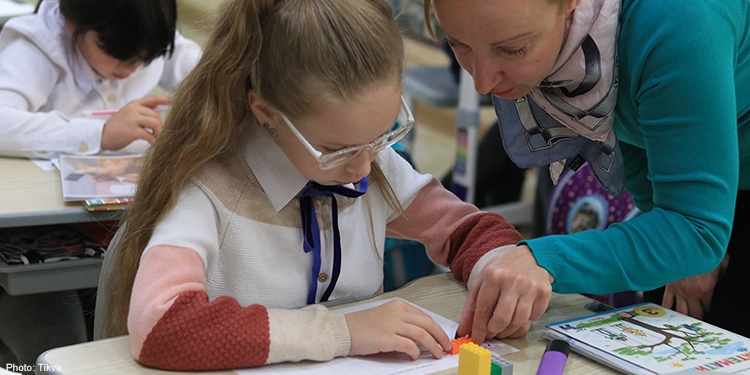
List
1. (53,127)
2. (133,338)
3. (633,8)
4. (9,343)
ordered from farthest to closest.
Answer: (53,127) → (9,343) → (633,8) → (133,338)

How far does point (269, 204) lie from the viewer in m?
1.07

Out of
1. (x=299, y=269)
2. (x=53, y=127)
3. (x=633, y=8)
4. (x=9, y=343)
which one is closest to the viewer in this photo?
(x=633, y=8)

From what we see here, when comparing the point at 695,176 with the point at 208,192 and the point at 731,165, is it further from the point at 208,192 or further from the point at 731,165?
the point at 208,192

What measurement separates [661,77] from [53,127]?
132 cm

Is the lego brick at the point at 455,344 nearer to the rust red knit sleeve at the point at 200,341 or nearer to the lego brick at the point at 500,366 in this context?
the lego brick at the point at 500,366

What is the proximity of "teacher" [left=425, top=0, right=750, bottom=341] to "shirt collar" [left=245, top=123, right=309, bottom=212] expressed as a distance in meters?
Answer: 0.26

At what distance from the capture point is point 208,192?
1.02 m

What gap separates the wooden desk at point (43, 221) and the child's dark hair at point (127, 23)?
0.44 metres

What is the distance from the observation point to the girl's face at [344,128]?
0.98 meters

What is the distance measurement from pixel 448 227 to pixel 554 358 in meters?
0.35

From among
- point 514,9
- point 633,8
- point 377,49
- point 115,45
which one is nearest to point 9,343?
point 115,45

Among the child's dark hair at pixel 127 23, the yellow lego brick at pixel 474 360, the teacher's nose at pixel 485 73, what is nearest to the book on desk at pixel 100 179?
the child's dark hair at pixel 127 23

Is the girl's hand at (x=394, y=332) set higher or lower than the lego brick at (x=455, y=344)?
higher

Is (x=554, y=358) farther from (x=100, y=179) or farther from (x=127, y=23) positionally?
(x=127, y=23)
